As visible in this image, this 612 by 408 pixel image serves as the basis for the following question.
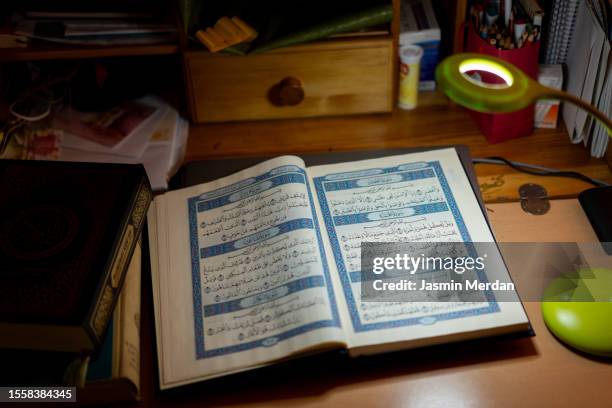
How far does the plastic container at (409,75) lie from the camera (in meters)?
1.15

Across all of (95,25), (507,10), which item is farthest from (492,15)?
(95,25)

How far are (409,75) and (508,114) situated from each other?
0.18 meters

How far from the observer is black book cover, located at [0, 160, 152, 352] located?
2.53 feet

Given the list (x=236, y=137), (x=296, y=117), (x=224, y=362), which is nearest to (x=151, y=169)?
(x=236, y=137)

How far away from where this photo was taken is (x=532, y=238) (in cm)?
95

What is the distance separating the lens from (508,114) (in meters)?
1.09

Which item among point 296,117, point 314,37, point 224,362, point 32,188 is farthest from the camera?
point 296,117

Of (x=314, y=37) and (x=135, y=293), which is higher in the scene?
(x=314, y=37)

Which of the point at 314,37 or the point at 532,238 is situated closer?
the point at 532,238

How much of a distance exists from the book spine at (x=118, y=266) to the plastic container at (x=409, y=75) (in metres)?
0.49

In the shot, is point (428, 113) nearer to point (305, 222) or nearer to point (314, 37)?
point (314, 37)

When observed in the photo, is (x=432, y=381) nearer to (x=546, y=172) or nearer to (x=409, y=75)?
(x=546, y=172)

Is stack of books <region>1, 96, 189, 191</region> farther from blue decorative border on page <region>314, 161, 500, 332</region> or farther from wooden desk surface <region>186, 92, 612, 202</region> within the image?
blue decorative border on page <region>314, 161, 500, 332</region>

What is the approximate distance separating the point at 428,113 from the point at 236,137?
0.34m
